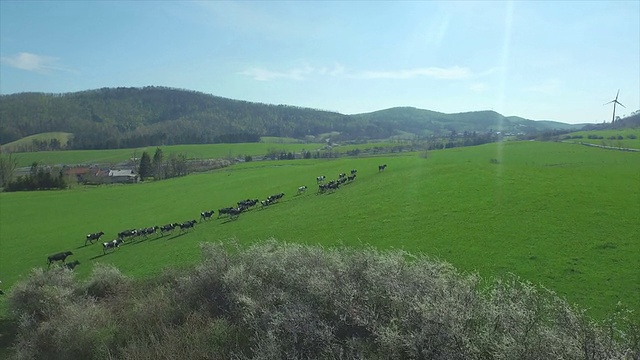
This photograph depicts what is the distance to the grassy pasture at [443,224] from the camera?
19188mm

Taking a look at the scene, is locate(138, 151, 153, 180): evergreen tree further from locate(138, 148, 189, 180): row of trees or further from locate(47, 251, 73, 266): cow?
locate(47, 251, 73, 266): cow

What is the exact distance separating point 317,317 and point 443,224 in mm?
17279

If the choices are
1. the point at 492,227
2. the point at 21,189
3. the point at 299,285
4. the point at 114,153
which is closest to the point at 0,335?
the point at 299,285

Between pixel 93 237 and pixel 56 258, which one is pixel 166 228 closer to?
pixel 93 237

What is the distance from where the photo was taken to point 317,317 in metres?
12.4

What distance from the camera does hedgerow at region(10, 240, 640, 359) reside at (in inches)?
380

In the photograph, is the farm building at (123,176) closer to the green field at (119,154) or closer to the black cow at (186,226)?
the green field at (119,154)

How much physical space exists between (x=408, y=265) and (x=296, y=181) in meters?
45.8

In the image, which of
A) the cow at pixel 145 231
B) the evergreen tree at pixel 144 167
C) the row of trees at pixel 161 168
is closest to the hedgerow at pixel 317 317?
the cow at pixel 145 231

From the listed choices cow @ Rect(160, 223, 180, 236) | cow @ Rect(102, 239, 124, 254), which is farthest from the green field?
cow @ Rect(102, 239, 124, 254)

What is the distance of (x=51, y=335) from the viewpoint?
17344mm

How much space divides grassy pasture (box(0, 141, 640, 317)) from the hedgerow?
4704mm

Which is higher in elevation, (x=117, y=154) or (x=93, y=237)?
(x=117, y=154)

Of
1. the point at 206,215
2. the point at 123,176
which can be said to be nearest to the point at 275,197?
the point at 206,215
